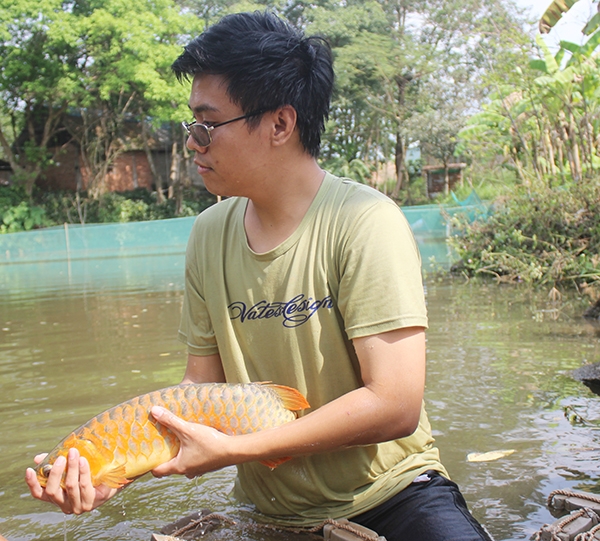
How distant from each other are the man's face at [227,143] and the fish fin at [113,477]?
92 cm

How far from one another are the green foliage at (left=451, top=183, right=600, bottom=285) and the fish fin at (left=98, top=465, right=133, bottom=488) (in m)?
8.06

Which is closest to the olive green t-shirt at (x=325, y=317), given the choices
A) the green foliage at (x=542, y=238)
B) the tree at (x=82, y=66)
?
the green foliage at (x=542, y=238)

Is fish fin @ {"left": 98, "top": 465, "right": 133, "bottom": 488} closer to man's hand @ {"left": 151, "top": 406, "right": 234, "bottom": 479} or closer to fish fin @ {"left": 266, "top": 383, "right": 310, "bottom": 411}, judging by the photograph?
man's hand @ {"left": 151, "top": 406, "right": 234, "bottom": 479}

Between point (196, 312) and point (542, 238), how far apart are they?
8.96 m

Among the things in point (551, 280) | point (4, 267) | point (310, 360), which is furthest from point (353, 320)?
point (4, 267)

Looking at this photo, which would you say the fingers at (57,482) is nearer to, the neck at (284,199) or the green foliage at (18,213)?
the neck at (284,199)

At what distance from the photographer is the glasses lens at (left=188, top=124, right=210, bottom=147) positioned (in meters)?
2.21

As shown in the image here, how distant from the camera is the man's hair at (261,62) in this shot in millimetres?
2133

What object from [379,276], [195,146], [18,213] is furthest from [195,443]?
[18,213]

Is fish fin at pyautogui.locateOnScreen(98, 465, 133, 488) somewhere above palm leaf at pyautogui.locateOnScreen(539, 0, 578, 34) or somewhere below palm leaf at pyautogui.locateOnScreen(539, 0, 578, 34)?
below

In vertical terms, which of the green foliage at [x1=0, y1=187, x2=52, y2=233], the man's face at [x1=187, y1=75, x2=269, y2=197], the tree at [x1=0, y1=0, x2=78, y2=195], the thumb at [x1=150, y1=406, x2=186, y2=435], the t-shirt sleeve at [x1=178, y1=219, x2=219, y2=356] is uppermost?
the tree at [x1=0, y1=0, x2=78, y2=195]

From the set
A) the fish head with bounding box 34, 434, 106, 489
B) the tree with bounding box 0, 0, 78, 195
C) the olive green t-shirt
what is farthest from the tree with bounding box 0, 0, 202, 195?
the fish head with bounding box 34, 434, 106, 489

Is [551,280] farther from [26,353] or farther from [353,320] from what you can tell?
[353,320]

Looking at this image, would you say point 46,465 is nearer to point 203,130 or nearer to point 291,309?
point 291,309
